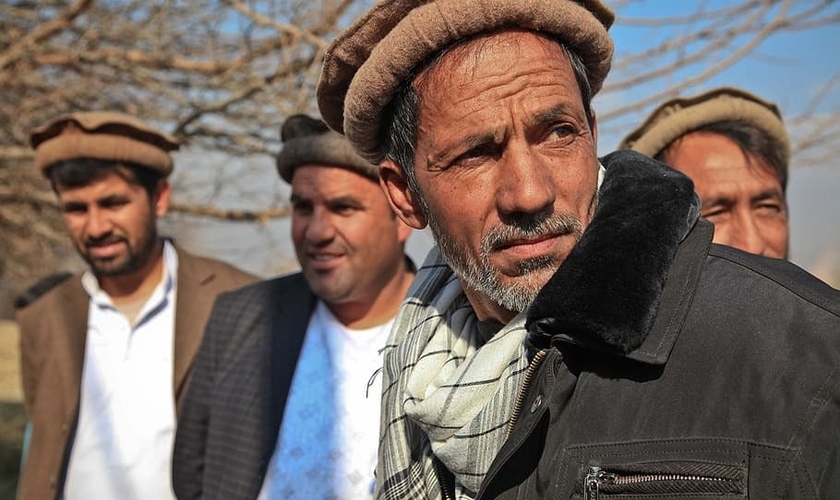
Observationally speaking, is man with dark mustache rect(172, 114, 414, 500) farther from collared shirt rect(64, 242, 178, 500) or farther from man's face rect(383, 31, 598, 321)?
man's face rect(383, 31, 598, 321)

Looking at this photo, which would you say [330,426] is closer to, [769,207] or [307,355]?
[307,355]

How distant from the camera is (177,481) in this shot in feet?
9.70

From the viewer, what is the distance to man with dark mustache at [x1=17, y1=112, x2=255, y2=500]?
3307 mm

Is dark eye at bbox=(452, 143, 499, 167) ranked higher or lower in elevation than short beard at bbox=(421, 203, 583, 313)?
higher

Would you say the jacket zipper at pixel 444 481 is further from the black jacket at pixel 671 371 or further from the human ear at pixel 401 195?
the human ear at pixel 401 195

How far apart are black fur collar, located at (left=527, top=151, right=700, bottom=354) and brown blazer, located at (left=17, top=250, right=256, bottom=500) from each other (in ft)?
7.77

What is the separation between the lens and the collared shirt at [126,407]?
325 centimetres

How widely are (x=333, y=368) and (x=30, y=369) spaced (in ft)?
5.43

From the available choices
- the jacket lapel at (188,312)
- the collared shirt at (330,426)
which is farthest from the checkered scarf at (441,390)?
the jacket lapel at (188,312)

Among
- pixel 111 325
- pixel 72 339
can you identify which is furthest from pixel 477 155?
pixel 72 339

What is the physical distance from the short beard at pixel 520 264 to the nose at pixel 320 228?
1.40 m

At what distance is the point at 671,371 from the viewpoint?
4.17 ft

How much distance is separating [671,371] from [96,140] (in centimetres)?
313

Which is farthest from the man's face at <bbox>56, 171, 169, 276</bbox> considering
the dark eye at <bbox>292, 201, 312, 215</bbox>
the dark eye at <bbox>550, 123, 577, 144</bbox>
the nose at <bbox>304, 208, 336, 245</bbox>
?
the dark eye at <bbox>550, 123, 577, 144</bbox>
